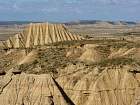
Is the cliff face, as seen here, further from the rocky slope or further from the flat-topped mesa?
the flat-topped mesa

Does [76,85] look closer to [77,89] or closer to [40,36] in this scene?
[77,89]

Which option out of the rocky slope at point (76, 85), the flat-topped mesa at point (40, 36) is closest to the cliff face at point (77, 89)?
the rocky slope at point (76, 85)

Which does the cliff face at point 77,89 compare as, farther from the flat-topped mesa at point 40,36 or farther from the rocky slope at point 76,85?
the flat-topped mesa at point 40,36

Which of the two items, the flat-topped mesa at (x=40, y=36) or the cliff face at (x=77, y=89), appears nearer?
the cliff face at (x=77, y=89)

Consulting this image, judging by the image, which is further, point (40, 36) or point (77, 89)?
point (40, 36)

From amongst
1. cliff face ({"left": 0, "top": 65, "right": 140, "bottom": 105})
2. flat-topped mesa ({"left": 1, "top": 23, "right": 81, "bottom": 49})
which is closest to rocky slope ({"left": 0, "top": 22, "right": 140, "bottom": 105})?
cliff face ({"left": 0, "top": 65, "right": 140, "bottom": 105})

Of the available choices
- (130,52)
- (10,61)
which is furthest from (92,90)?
(10,61)

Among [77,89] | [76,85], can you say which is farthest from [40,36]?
[77,89]
